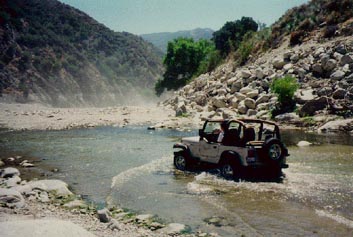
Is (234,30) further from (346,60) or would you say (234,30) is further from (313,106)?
(313,106)

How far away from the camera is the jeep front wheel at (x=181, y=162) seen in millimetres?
14977

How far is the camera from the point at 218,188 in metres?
12.1

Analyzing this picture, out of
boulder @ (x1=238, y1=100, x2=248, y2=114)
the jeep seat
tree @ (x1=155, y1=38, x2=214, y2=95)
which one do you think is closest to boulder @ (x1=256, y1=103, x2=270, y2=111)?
boulder @ (x1=238, y1=100, x2=248, y2=114)

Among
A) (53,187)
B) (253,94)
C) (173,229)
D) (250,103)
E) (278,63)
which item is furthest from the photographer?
(278,63)

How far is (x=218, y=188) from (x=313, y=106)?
17.0m

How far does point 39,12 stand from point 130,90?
2672cm

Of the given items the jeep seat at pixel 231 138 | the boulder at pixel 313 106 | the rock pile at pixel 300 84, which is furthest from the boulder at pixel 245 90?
the jeep seat at pixel 231 138

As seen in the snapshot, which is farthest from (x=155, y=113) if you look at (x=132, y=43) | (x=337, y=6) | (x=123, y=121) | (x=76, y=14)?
(x=132, y=43)

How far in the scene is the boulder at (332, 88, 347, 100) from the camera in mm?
26673

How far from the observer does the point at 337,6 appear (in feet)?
127

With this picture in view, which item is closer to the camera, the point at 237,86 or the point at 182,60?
the point at 237,86

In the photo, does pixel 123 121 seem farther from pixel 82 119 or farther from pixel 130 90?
pixel 130 90

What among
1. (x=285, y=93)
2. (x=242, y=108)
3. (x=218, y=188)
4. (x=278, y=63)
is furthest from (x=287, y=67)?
(x=218, y=188)

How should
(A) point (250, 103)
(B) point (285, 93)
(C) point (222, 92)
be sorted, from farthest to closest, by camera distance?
(C) point (222, 92) → (A) point (250, 103) → (B) point (285, 93)
